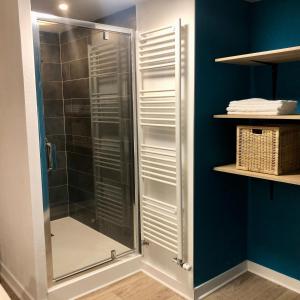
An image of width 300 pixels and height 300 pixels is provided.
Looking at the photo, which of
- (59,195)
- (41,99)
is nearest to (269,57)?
(41,99)

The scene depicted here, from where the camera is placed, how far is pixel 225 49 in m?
2.28

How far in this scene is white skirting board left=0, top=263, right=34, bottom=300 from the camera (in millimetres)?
2301

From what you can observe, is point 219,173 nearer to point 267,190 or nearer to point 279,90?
point 267,190

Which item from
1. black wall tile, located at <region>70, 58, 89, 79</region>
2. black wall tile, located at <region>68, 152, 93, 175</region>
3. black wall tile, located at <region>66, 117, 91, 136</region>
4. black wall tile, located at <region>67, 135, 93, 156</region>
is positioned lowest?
black wall tile, located at <region>68, 152, 93, 175</region>

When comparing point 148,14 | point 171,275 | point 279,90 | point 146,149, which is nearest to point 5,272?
point 171,275

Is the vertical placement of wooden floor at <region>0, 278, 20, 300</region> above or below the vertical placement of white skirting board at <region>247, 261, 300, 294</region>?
below

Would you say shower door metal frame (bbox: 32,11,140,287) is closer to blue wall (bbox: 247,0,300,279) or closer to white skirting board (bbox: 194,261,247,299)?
white skirting board (bbox: 194,261,247,299)

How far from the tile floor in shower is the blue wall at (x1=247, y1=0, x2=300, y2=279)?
114cm

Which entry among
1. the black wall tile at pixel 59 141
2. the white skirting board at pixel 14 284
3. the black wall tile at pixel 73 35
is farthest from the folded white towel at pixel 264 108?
the white skirting board at pixel 14 284

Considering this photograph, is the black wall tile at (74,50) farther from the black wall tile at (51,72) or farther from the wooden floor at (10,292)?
the wooden floor at (10,292)

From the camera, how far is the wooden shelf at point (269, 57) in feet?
5.93

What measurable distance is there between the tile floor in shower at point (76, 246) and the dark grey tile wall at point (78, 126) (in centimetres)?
12

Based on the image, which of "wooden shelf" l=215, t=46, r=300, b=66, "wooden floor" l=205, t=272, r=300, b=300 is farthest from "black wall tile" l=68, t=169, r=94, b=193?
"wooden shelf" l=215, t=46, r=300, b=66

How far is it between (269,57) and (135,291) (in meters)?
1.93
